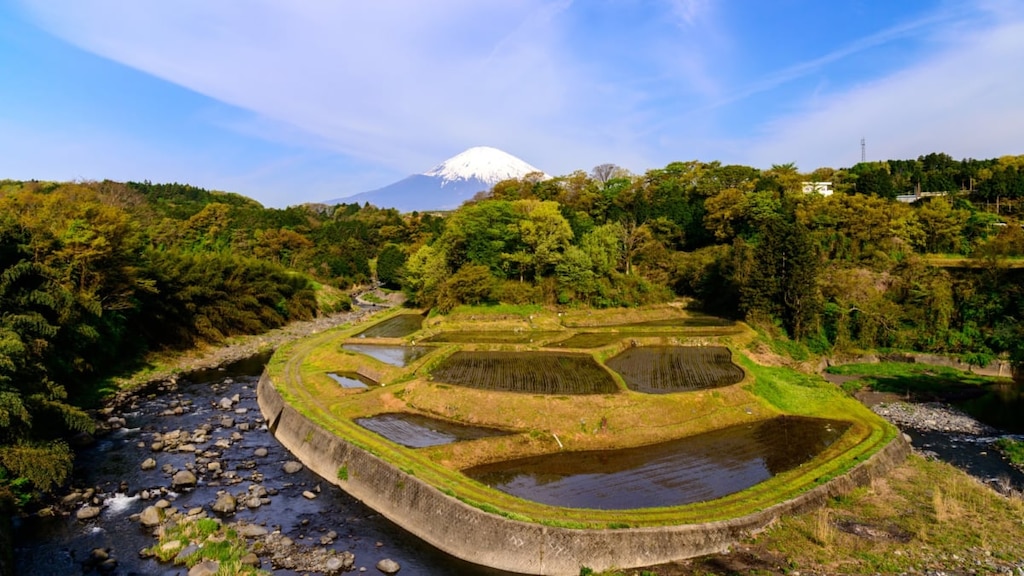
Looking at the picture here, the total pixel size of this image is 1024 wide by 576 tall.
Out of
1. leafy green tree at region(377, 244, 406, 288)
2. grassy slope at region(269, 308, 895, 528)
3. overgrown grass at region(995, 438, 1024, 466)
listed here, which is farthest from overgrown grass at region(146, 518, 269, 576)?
leafy green tree at region(377, 244, 406, 288)

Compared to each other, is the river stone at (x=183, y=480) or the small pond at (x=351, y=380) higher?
the small pond at (x=351, y=380)

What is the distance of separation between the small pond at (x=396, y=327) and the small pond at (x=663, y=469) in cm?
2335

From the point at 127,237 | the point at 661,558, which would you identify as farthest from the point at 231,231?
the point at 661,558

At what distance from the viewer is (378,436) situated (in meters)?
21.1

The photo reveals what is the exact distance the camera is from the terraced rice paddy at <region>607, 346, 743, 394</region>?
26.1 m

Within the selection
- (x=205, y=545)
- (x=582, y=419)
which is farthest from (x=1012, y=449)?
(x=205, y=545)

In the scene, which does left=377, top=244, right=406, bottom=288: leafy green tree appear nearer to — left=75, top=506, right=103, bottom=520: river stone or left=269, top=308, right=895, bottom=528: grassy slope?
left=269, top=308, right=895, bottom=528: grassy slope

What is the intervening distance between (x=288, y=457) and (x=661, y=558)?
1570 centimetres

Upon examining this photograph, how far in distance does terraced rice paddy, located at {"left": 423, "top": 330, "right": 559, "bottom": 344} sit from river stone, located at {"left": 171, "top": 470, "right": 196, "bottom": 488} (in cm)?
1781

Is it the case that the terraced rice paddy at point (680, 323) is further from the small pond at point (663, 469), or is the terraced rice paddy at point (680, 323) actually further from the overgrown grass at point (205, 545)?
the overgrown grass at point (205, 545)

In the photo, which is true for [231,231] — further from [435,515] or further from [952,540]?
[952,540]

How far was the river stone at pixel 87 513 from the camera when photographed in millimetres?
17094

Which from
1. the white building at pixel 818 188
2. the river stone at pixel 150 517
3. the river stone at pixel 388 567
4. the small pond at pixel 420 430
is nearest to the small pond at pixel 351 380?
the small pond at pixel 420 430

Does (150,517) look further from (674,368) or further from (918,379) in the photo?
(918,379)
